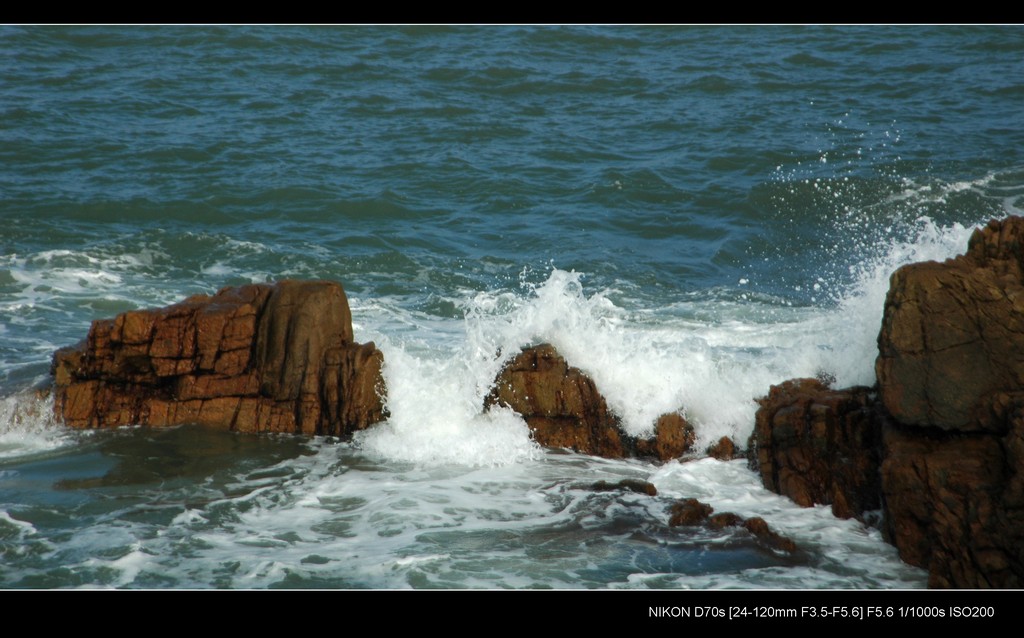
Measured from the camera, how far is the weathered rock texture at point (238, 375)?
26.8 feet

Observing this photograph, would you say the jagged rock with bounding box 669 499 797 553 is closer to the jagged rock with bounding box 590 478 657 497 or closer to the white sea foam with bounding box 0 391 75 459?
the jagged rock with bounding box 590 478 657 497

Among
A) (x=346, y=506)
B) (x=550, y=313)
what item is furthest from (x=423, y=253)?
(x=346, y=506)

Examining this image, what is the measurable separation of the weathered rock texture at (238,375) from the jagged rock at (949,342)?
159 inches

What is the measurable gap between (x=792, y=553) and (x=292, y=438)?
4009mm

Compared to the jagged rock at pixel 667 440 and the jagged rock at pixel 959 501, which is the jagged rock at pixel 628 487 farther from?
the jagged rock at pixel 959 501

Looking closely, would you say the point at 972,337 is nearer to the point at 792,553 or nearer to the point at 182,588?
the point at 792,553

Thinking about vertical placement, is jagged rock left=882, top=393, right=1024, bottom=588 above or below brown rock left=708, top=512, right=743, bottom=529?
above

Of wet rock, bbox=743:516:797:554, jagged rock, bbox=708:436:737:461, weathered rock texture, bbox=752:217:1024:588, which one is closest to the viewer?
weathered rock texture, bbox=752:217:1024:588

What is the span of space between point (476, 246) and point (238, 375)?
230 inches

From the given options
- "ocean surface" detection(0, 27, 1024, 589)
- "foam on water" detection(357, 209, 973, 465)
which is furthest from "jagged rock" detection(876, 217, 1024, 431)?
"foam on water" detection(357, 209, 973, 465)

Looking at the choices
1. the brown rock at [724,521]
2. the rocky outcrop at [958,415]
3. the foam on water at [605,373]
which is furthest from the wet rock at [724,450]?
the rocky outcrop at [958,415]

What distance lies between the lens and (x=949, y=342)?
6.21 m

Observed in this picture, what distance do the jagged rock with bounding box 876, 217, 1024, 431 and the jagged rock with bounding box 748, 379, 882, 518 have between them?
1.57ft

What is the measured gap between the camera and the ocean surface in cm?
647
